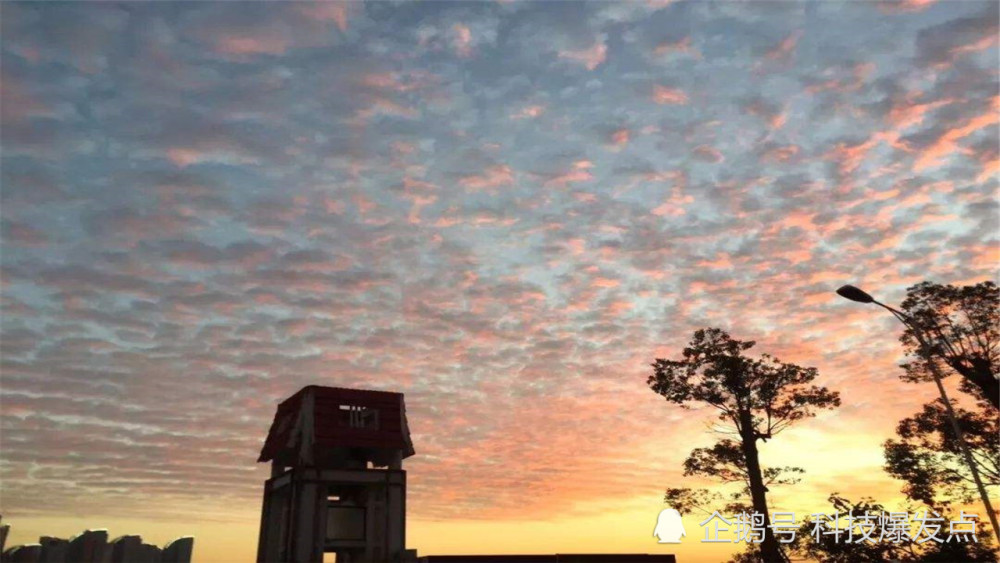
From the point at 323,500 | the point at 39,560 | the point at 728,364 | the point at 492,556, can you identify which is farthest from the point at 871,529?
the point at 39,560

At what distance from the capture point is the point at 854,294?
22234 mm

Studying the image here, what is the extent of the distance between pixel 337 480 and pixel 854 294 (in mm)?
28472

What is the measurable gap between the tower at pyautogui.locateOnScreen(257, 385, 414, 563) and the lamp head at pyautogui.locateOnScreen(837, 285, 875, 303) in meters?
26.8

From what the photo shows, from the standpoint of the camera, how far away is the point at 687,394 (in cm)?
4606

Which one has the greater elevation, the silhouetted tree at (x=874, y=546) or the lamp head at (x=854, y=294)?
the lamp head at (x=854, y=294)

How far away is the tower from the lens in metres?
38.3

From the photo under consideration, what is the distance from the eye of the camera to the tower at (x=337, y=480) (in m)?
38.3

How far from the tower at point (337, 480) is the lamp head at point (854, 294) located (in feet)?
87.9

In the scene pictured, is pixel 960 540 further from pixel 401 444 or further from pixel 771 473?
pixel 401 444

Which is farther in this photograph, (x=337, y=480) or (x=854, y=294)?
(x=337, y=480)

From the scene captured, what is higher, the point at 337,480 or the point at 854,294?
the point at 854,294

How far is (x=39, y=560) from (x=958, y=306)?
1733 inches

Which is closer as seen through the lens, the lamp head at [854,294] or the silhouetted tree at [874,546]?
the lamp head at [854,294]

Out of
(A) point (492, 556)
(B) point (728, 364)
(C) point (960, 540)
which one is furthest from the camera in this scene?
(B) point (728, 364)
